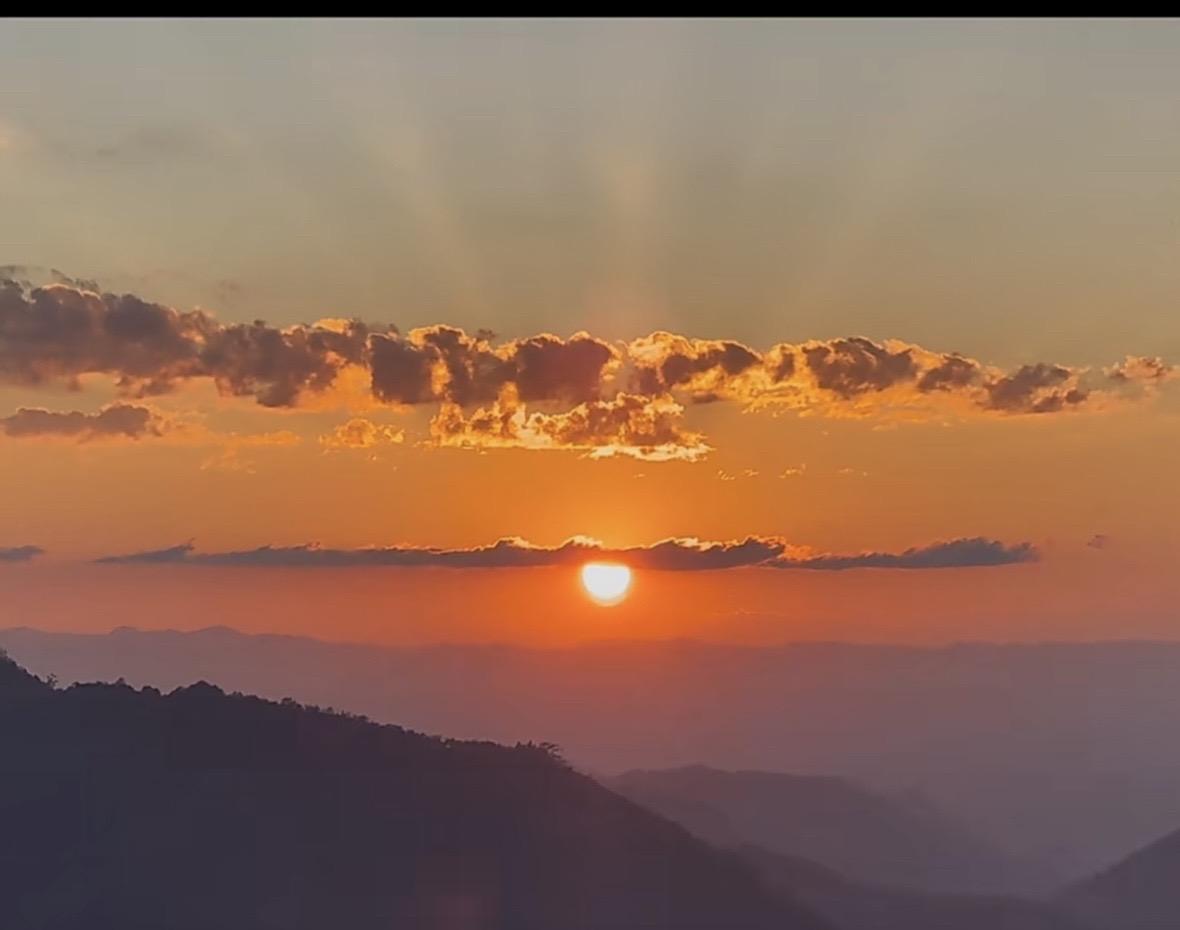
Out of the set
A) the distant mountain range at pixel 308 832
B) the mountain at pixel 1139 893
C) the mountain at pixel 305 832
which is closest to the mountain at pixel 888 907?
the mountain at pixel 1139 893

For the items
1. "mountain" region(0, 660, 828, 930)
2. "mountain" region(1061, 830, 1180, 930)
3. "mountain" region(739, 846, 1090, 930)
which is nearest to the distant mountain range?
"mountain" region(0, 660, 828, 930)

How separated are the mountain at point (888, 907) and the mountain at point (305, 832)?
60.5 ft

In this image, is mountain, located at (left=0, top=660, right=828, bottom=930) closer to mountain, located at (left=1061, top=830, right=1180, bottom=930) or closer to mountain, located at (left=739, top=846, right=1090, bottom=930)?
mountain, located at (left=739, top=846, right=1090, bottom=930)

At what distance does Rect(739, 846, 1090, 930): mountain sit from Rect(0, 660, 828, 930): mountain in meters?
18.5

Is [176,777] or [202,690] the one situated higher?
[202,690]

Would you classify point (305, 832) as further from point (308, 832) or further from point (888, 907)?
point (888, 907)

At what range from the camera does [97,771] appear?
99.4 metres

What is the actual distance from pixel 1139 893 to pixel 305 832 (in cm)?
9089

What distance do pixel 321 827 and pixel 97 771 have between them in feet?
56.3

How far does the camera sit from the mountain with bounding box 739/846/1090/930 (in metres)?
118

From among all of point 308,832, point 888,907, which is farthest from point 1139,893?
point 308,832

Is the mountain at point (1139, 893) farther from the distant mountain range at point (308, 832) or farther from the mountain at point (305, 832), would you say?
the mountain at point (305, 832)
